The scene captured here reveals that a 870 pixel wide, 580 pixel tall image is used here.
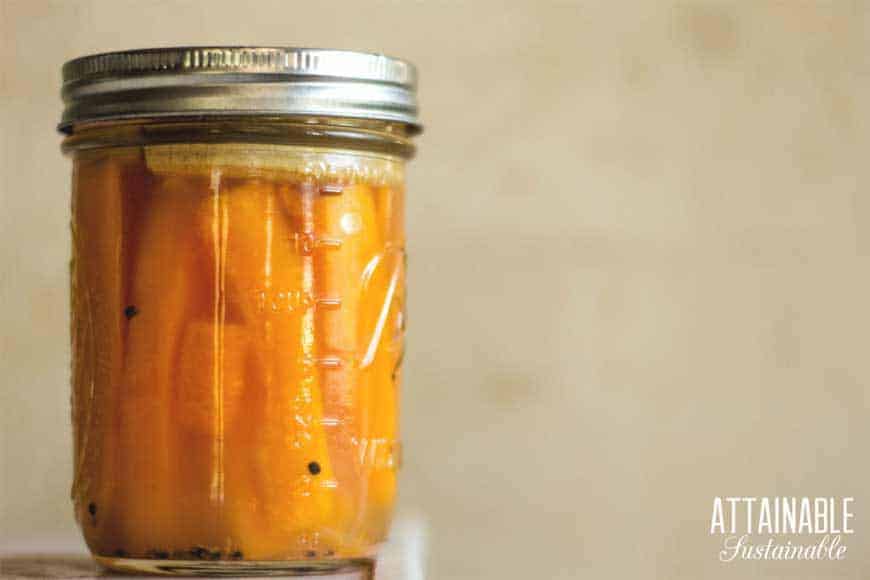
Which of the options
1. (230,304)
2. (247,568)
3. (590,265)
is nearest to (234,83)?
(230,304)

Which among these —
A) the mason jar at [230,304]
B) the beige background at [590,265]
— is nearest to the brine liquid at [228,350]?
the mason jar at [230,304]

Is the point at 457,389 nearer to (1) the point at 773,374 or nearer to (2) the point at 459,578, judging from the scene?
(2) the point at 459,578

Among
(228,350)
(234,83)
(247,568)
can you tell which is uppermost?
(234,83)

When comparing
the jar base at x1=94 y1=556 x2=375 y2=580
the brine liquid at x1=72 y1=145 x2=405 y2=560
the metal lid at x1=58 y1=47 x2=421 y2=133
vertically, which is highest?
the metal lid at x1=58 y1=47 x2=421 y2=133

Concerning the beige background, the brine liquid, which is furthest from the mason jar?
the beige background

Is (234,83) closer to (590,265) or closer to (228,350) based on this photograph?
(228,350)

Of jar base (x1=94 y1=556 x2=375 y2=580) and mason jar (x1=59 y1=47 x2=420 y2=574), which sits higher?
mason jar (x1=59 y1=47 x2=420 y2=574)

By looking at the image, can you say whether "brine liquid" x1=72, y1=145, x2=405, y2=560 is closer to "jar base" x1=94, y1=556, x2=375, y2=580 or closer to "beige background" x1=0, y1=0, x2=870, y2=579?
"jar base" x1=94, y1=556, x2=375, y2=580

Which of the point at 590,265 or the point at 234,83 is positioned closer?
the point at 234,83

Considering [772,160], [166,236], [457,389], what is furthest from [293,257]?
[772,160]
